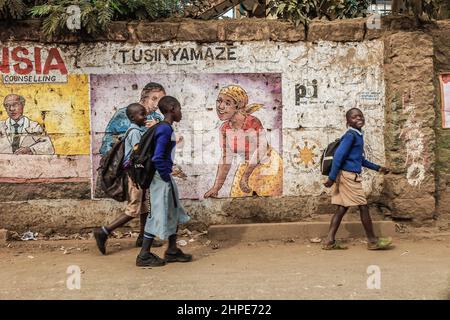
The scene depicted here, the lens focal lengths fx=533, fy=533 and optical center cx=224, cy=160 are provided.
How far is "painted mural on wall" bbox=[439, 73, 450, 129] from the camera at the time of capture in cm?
650

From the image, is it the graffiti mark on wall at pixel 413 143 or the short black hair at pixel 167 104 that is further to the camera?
the graffiti mark on wall at pixel 413 143

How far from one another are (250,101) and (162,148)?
184 centimetres

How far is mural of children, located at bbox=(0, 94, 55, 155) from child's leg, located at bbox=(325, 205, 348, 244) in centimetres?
336

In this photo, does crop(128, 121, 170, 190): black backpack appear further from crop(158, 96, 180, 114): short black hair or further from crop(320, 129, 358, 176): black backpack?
crop(320, 129, 358, 176): black backpack

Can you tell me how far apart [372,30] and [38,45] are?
4.01 metres

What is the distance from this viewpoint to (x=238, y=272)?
5.02 meters

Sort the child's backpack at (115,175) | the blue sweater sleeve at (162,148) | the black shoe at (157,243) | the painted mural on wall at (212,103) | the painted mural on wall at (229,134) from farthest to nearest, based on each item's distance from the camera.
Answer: the painted mural on wall at (229,134) < the painted mural on wall at (212,103) < the black shoe at (157,243) < the child's backpack at (115,175) < the blue sweater sleeve at (162,148)

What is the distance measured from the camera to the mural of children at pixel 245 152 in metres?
6.48

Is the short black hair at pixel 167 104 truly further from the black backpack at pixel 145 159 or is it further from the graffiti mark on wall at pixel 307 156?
the graffiti mark on wall at pixel 307 156

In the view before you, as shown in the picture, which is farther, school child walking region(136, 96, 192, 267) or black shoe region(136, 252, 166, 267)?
black shoe region(136, 252, 166, 267)

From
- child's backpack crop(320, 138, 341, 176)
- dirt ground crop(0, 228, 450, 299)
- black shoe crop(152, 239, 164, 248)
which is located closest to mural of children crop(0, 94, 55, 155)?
dirt ground crop(0, 228, 450, 299)

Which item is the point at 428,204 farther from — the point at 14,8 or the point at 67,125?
the point at 14,8

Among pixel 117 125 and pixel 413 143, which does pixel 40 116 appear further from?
pixel 413 143

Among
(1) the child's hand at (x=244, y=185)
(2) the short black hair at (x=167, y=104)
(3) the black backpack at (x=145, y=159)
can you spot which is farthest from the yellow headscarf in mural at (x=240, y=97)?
(3) the black backpack at (x=145, y=159)
